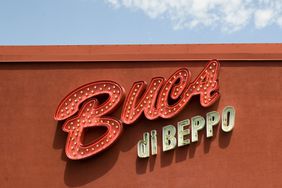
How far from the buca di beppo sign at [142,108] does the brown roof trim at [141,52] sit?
66 centimetres

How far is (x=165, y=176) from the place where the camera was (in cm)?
1964

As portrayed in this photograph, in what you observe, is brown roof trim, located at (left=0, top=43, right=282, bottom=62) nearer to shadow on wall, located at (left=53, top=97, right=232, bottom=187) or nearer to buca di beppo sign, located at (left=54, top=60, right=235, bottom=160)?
buca di beppo sign, located at (left=54, top=60, right=235, bottom=160)

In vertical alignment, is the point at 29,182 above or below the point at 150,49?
below

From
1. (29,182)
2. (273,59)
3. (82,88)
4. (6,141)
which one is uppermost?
(273,59)

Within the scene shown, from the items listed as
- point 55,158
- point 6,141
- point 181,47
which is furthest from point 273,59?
point 6,141

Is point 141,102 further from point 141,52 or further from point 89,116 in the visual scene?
point 141,52

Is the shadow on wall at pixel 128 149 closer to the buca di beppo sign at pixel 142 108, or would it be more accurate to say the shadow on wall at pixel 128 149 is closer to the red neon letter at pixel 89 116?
the buca di beppo sign at pixel 142 108

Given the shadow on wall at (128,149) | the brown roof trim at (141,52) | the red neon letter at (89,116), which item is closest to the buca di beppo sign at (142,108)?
the red neon letter at (89,116)

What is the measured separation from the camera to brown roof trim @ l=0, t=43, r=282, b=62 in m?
20.3

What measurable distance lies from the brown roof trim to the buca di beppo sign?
2.16 ft

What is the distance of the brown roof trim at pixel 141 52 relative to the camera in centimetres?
2030

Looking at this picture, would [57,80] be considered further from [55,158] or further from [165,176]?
[165,176]

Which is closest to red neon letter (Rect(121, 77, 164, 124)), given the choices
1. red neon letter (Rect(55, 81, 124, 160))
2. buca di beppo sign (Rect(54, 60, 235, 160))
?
buca di beppo sign (Rect(54, 60, 235, 160))

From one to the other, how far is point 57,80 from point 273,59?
7388mm
